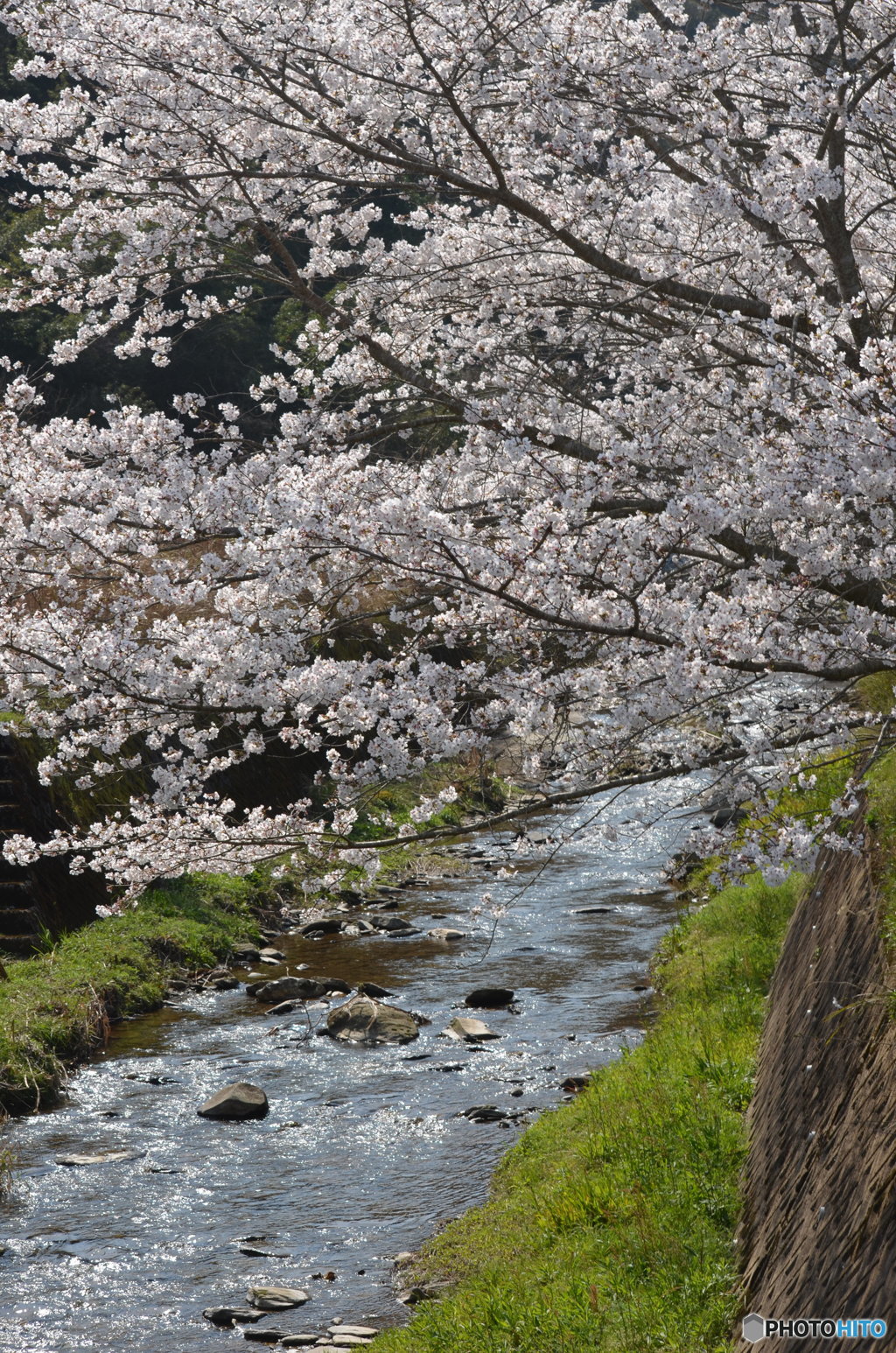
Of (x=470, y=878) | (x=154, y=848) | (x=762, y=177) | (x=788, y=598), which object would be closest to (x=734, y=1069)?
(x=788, y=598)

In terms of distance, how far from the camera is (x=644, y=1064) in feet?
25.1

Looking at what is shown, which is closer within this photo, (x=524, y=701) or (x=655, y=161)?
(x=524, y=701)

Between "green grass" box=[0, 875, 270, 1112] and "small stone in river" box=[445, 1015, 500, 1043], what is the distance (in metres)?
3.21

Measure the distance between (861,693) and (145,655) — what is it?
5403 millimetres

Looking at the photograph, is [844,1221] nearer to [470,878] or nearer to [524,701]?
[524,701]

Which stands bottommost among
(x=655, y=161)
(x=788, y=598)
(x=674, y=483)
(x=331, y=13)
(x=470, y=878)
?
(x=470, y=878)

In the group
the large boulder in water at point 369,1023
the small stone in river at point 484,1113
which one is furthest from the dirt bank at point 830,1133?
the large boulder in water at point 369,1023

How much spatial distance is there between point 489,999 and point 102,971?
150 inches

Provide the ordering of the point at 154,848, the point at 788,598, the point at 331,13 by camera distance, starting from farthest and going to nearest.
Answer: the point at 331,13, the point at 154,848, the point at 788,598

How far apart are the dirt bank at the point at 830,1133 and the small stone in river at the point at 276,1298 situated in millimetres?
2704

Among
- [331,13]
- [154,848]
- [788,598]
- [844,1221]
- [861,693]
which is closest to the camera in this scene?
[844,1221]

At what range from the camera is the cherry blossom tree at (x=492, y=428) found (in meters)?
5.13

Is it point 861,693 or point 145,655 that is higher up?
point 145,655
